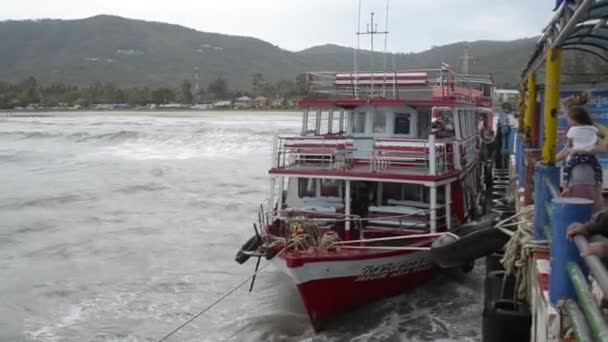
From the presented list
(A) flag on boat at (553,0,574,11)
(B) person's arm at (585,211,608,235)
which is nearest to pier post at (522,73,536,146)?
(A) flag on boat at (553,0,574,11)

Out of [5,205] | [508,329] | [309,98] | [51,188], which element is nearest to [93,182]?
[51,188]

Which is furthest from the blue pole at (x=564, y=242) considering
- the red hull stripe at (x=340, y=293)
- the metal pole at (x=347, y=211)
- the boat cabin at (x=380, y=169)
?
the metal pole at (x=347, y=211)

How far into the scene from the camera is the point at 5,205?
73.6 feet

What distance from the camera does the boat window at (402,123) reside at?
1252 cm

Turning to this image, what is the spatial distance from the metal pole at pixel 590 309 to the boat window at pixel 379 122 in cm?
892

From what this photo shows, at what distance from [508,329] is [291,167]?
6507 millimetres

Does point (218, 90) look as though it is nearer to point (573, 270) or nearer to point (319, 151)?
point (319, 151)

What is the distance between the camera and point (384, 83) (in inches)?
491

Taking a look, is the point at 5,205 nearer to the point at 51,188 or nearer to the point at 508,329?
the point at 51,188

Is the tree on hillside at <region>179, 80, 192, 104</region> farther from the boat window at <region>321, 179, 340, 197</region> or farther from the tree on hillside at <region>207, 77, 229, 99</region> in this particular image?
the boat window at <region>321, 179, 340, 197</region>

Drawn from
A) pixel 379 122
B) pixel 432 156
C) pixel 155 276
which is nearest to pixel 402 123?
pixel 379 122

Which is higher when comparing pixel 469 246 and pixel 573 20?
pixel 573 20

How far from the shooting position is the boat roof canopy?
15.3 ft

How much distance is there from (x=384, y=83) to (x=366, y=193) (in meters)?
2.19
